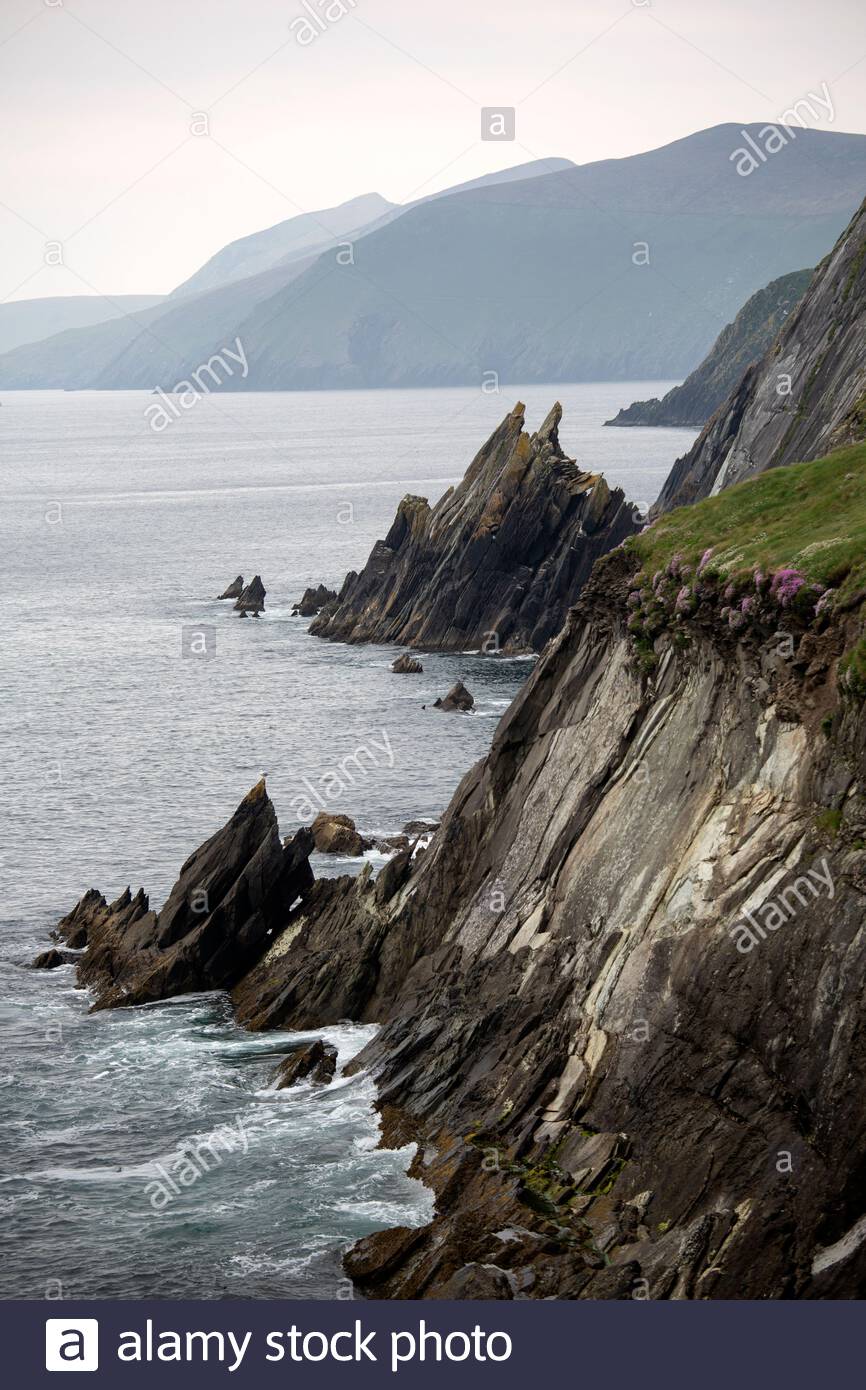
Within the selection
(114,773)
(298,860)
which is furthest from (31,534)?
(298,860)

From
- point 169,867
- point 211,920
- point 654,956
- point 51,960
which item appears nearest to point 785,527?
point 654,956

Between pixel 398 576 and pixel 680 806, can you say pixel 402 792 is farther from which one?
pixel 398 576

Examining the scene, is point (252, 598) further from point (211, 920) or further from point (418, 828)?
point (211, 920)

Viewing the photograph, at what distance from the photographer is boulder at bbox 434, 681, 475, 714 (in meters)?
88.1

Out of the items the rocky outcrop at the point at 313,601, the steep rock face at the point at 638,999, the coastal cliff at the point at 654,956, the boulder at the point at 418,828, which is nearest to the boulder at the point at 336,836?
the boulder at the point at 418,828

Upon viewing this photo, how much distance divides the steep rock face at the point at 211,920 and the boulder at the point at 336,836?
27.2 feet

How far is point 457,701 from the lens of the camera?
290 ft

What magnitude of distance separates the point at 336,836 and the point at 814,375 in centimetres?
2935

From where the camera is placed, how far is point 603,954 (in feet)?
117

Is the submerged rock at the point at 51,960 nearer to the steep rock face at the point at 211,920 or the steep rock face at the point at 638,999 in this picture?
the steep rock face at the point at 211,920

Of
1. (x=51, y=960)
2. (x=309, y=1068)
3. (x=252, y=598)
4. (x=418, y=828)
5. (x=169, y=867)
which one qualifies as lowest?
(x=309, y=1068)

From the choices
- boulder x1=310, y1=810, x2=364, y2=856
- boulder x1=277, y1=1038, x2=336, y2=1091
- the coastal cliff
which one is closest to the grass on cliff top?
the coastal cliff

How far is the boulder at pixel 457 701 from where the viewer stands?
88.1 metres

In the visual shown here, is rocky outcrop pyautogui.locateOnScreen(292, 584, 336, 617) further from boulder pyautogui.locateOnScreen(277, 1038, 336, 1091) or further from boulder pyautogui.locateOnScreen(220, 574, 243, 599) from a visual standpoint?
boulder pyautogui.locateOnScreen(277, 1038, 336, 1091)
